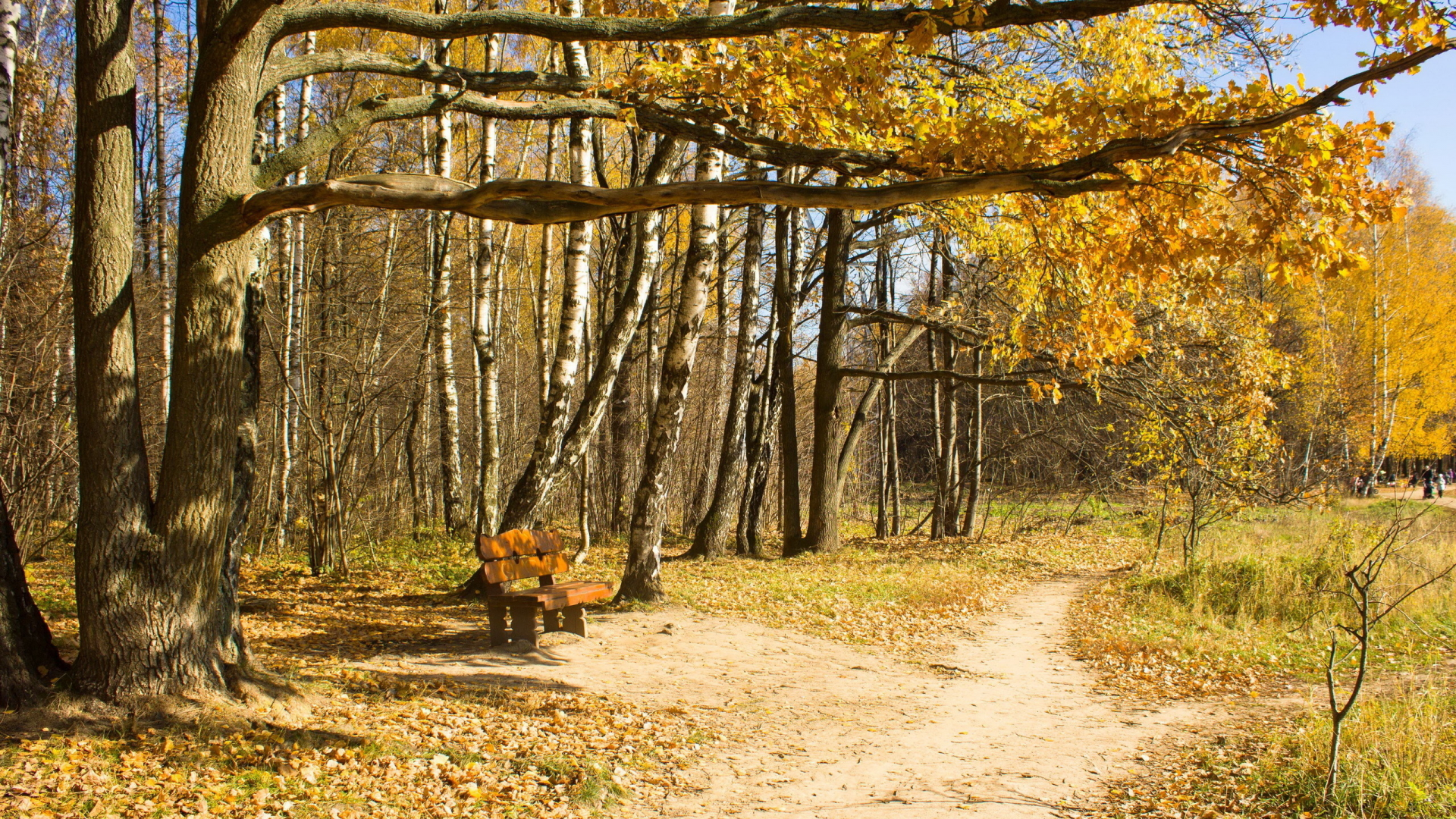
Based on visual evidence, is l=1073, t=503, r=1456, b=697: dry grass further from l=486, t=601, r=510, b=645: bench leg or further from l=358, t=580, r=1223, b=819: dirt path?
l=486, t=601, r=510, b=645: bench leg

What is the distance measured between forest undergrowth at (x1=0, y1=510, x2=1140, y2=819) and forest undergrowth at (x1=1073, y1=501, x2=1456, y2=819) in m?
1.99

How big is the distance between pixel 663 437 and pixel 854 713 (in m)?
3.49

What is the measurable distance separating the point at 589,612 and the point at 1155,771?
4.75 meters

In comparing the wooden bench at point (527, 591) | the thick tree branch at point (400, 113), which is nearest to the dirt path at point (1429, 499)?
the wooden bench at point (527, 591)

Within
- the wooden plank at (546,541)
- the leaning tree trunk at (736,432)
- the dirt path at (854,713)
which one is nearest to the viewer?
the dirt path at (854,713)

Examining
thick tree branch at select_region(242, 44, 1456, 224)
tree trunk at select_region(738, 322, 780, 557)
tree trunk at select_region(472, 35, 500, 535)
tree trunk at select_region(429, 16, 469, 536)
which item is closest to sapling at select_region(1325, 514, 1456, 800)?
thick tree branch at select_region(242, 44, 1456, 224)

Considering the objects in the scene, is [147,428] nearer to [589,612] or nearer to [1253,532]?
[589,612]

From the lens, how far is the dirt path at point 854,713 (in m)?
4.29

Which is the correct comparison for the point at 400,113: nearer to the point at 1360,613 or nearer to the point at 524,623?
the point at 524,623

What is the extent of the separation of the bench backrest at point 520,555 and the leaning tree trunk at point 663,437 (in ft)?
2.96

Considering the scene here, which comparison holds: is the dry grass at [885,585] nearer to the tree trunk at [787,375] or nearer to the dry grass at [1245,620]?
the tree trunk at [787,375]

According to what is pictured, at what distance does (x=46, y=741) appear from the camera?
12.0ft

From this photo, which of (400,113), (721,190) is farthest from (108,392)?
(721,190)

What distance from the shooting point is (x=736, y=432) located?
12.8 m
